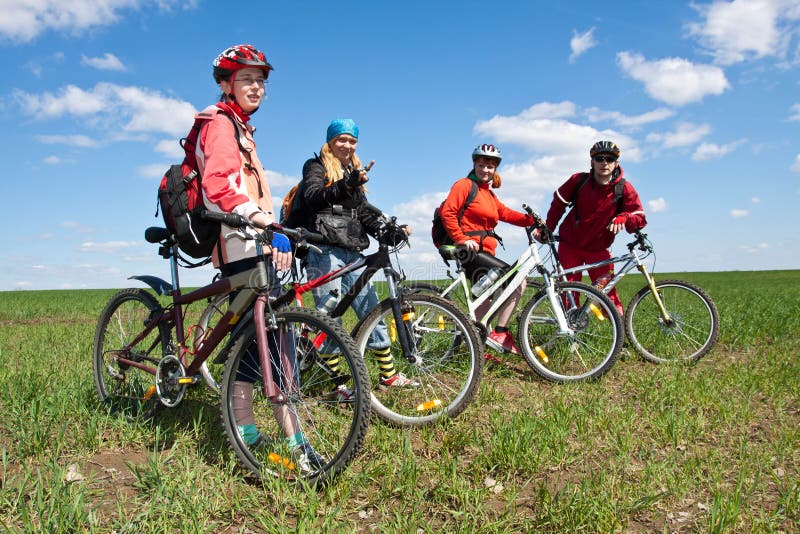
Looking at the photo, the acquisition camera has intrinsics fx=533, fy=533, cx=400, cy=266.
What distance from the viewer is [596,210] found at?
6777 mm

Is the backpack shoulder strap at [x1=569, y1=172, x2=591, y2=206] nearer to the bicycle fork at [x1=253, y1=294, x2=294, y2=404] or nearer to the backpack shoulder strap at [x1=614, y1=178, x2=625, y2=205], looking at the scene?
the backpack shoulder strap at [x1=614, y1=178, x2=625, y2=205]

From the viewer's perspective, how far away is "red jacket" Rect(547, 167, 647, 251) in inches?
264

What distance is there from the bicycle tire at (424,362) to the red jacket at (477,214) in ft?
5.96

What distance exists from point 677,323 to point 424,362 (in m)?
3.98

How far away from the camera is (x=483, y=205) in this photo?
6.23 m

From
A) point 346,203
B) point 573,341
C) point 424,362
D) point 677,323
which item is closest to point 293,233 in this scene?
point 346,203

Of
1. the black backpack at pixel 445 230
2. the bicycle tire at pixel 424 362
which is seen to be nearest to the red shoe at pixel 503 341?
the black backpack at pixel 445 230

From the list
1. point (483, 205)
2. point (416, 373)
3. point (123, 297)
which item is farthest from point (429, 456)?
point (483, 205)

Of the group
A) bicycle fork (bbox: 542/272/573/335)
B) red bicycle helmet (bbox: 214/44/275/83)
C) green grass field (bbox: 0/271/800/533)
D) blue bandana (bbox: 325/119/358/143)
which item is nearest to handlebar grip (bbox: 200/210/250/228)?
red bicycle helmet (bbox: 214/44/275/83)

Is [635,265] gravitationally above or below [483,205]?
below

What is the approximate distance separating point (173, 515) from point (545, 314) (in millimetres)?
4059

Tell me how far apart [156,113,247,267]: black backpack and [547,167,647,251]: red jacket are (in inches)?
179

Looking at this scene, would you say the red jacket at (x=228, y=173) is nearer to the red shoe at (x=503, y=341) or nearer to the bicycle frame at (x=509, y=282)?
the bicycle frame at (x=509, y=282)

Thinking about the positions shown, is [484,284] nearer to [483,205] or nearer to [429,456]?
[483,205]
